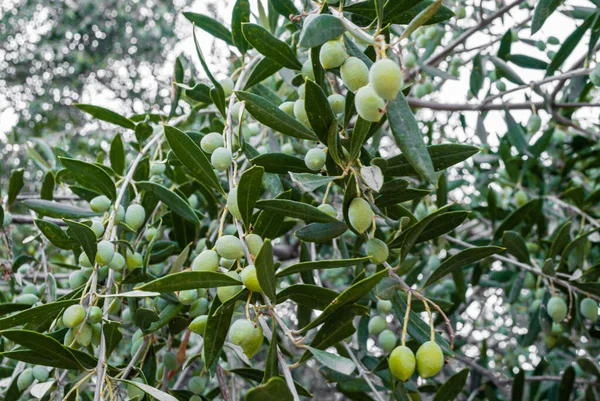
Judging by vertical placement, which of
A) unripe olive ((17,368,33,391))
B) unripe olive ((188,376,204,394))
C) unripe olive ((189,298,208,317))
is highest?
unripe olive ((189,298,208,317))

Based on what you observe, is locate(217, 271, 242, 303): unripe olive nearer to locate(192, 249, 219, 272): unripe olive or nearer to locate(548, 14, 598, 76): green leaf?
locate(192, 249, 219, 272): unripe olive

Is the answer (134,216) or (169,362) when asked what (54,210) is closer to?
(134,216)

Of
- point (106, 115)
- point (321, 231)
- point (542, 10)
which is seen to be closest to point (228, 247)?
point (321, 231)

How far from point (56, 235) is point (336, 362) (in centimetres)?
62

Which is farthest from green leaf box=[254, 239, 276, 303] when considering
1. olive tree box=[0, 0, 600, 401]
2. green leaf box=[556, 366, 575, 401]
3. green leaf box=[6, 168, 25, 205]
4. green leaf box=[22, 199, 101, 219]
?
green leaf box=[556, 366, 575, 401]

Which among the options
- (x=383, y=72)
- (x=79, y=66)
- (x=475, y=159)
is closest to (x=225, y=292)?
(x=383, y=72)

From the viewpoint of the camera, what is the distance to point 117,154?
1.29 metres

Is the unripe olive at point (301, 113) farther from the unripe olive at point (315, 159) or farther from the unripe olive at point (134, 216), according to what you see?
the unripe olive at point (134, 216)

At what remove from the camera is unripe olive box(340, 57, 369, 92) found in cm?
72

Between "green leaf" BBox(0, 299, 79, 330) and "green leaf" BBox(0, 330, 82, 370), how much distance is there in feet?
0.16

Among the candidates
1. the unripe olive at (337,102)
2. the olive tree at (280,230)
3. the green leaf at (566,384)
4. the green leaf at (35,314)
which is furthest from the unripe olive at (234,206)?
the green leaf at (566,384)

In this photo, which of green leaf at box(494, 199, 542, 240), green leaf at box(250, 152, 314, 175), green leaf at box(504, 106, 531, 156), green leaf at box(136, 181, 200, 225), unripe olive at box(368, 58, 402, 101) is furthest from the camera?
green leaf at box(504, 106, 531, 156)

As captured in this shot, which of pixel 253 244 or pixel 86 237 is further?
pixel 86 237

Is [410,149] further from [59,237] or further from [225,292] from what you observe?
[59,237]
